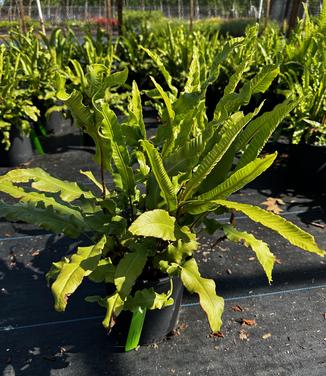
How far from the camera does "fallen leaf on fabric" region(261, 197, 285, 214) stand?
288 centimetres

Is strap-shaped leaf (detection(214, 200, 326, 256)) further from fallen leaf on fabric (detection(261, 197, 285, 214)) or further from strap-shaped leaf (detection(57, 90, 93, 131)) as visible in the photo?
fallen leaf on fabric (detection(261, 197, 285, 214))

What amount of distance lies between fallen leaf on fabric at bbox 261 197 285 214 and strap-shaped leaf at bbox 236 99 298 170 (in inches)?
52.8

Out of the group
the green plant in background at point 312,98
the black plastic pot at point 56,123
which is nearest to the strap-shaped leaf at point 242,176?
the green plant in background at point 312,98

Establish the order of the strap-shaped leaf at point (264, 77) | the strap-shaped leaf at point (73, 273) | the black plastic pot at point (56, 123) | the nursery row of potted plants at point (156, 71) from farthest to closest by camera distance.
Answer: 1. the black plastic pot at point (56, 123)
2. the nursery row of potted plants at point (156, 71)
3. the strap-shaped leaf at point (264, 77)
4. the strap-shaped leaf at point (73, 273)

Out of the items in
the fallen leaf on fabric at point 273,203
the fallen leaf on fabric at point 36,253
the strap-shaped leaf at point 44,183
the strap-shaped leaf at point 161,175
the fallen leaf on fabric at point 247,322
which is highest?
the strap-shaped leaf at point 161,175

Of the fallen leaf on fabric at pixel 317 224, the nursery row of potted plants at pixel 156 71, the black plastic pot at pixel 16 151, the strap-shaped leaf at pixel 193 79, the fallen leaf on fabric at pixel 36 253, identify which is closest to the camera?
the strap-shaped leaf at pixel 193 79

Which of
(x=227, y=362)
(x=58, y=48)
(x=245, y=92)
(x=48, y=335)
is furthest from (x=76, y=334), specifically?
(x=58, y=48)

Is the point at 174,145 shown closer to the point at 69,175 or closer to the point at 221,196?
the point at 221,196

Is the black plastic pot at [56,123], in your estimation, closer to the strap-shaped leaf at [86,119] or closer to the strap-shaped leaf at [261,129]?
the strap-shaped leaf at [86,119]

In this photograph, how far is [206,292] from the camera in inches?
56.7

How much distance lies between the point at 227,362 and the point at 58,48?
140 inches

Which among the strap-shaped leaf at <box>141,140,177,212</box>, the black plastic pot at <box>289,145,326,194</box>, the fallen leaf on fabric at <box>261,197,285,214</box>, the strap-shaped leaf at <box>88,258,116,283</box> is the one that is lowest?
the fallen leaf on fabric at <box>261,197,285,214</box>

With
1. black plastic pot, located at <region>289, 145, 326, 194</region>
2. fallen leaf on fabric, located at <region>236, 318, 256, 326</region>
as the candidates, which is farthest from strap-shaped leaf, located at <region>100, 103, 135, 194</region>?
black plastic pot, located at <region>289, 145, 326, 194</region>

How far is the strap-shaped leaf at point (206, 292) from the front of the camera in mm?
1373
